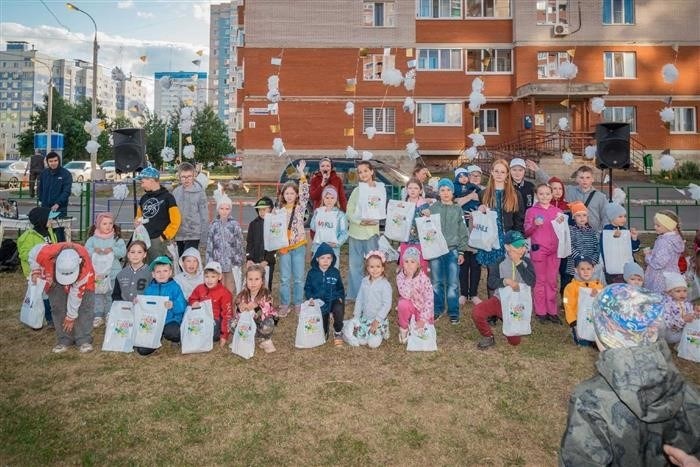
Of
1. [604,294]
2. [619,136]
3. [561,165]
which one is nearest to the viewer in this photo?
[604,294]

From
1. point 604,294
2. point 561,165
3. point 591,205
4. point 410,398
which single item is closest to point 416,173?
point 591,205

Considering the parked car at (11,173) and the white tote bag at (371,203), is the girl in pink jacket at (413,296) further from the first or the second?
the parked car at (11,173)

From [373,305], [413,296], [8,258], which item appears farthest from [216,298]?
[8,258]

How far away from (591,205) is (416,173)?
2435 millimetres

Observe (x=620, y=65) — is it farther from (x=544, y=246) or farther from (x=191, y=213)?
(x=191, y=213)

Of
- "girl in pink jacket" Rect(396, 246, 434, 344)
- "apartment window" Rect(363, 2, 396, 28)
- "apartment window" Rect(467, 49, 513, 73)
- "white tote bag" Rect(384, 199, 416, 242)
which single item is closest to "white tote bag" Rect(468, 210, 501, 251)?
"white tote bag" Rect(384, 199, 416, 242)

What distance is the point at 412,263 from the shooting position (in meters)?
5.71

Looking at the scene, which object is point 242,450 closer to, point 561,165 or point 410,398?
point 410,398

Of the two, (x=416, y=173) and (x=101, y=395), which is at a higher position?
(x=416, y=173)

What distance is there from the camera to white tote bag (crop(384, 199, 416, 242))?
6596 mm

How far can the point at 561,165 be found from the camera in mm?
25641

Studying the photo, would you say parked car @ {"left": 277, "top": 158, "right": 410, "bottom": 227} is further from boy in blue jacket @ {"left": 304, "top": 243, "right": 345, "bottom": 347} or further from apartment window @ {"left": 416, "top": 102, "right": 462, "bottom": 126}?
apartment window @ {"left": 416, "top": 102, "right": 462, "bottom": 126}

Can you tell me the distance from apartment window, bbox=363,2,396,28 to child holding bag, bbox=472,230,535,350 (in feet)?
83.5

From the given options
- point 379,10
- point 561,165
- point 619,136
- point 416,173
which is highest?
point 379,10
